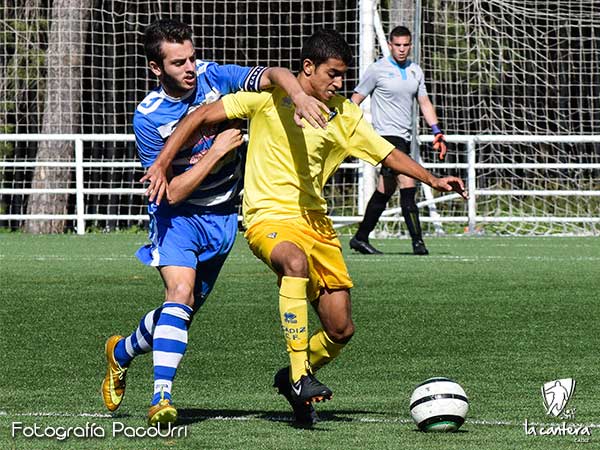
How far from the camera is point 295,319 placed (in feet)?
20.0

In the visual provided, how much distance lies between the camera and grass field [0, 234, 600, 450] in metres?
5.88

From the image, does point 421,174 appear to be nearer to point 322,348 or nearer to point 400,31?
point 322,348

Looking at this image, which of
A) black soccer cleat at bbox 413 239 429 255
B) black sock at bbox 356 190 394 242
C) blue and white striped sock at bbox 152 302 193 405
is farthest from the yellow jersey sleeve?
black soccer cleat at bbox 413 239 429 255

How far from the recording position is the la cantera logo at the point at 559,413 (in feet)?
18.9

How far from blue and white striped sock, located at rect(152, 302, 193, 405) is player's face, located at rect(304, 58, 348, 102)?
1.19m

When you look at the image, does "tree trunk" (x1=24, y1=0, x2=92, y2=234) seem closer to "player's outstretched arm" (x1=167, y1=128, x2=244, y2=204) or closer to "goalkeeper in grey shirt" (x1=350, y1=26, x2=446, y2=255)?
"goalkeeper in grey shirt" (x1=350, y1=26, x2=446, y2=255)

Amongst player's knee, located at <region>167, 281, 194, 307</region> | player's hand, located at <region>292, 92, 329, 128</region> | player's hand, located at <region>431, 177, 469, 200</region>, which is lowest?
player's knee, located at <region>167, 281, 194, 307</region>

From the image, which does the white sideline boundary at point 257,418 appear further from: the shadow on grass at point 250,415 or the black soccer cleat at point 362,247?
the black soccer cleat at point 362,247

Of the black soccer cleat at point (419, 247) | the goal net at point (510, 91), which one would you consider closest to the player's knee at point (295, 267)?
the black soccer cleat at point (419, 247)

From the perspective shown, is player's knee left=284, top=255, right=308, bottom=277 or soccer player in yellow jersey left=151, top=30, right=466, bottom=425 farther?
soccer player in yellow jersey left=151, top=30, right=466, bottom=425

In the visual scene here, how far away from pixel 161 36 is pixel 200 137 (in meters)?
0.49

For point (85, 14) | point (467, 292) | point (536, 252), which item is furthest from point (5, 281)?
point (85, 14)

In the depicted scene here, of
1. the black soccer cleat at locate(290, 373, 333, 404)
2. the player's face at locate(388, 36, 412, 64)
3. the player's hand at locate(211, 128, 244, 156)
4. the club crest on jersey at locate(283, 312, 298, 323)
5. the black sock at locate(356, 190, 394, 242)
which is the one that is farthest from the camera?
the black sock at locate(356, 190, 394, 242)

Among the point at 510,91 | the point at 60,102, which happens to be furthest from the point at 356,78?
the point at 60,102
